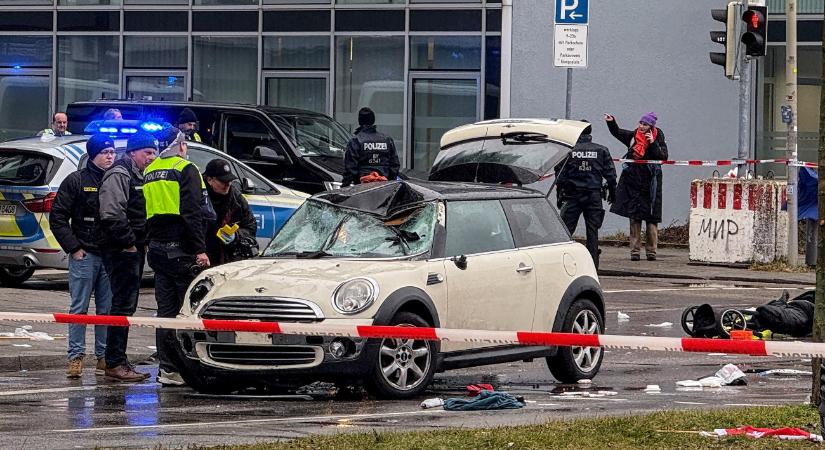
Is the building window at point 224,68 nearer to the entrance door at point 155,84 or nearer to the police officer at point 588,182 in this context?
the entrance door at point 155,84

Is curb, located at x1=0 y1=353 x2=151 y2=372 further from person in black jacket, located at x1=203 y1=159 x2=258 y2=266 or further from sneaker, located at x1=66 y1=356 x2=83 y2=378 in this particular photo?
person in black jacket, located at x1=203 y1=159 x2=258 y2=266

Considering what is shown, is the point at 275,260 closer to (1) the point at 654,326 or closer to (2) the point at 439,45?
(1) the point at 654,326

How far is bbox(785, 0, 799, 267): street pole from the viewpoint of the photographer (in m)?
21.7

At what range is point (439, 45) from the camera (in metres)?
27.3

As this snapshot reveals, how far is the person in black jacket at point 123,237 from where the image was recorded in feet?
40.0

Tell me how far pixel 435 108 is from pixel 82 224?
1541 cm

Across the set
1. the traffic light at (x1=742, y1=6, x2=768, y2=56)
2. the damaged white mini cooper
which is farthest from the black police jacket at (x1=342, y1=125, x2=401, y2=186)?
the damaged white mini cooper

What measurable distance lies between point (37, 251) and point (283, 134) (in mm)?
4719

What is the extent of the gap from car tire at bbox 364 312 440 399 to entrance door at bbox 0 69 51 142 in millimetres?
19002

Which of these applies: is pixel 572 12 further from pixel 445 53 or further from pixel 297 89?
pixel 297 89

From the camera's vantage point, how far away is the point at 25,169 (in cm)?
1748

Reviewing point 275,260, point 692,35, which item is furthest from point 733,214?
point 275,260

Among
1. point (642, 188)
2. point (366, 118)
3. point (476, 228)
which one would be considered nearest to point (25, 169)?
point (366, 118)

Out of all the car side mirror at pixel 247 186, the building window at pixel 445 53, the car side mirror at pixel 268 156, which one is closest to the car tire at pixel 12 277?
the car side mirror at pixel 247 186
